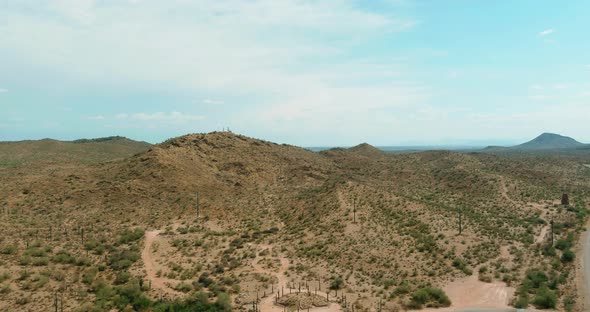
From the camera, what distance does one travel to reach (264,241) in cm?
4494

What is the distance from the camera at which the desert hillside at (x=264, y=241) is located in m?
30.5

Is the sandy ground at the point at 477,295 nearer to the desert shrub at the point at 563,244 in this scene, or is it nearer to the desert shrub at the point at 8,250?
the desert shrub at the point at 563,244

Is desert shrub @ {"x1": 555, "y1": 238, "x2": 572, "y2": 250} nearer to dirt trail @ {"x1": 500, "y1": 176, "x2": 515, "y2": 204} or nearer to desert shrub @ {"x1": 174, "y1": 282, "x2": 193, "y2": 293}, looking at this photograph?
dirt trail @ {"x1": 500, "y1": 176, "x2": 515, "y2": 204}

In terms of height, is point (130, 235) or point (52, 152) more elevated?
point (52, 152)

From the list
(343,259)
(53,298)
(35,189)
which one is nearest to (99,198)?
(35,189)

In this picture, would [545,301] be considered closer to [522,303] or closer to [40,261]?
[522,303]

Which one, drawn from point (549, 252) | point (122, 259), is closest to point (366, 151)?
point (549, 252)

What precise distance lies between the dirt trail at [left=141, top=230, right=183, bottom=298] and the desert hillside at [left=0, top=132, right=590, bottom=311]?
0.56ft

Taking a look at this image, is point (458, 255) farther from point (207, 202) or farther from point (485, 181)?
point (485, 181)

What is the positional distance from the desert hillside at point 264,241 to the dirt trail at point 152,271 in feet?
0.56

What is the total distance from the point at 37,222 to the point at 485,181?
70269 mm

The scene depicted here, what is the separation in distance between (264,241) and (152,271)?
43.6ft

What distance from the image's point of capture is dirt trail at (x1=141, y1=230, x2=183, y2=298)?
3183cm

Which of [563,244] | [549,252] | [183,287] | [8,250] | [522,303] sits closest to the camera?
[522,303]
